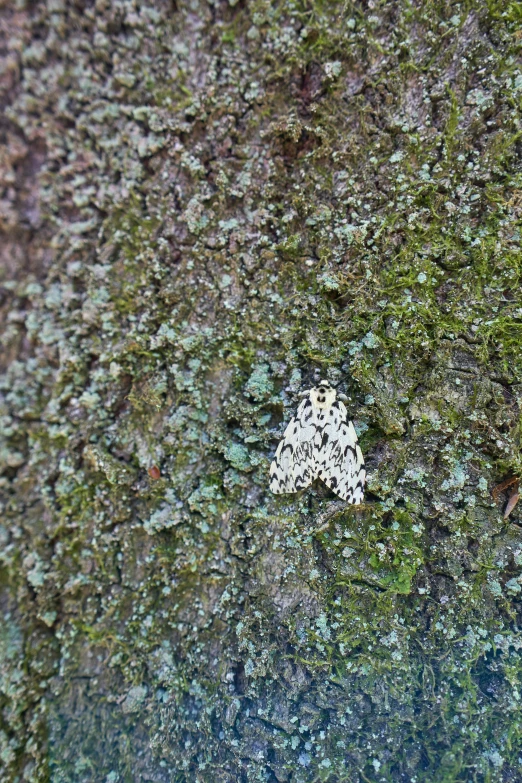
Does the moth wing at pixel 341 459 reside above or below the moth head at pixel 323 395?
below

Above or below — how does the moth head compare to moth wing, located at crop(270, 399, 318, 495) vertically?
above

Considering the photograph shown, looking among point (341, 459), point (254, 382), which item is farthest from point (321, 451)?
point (254, 382)

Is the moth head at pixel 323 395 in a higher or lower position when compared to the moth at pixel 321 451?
higher

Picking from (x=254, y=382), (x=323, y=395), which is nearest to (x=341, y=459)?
(x=323, y=395)

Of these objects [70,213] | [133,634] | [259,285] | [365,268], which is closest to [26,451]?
[133,634]

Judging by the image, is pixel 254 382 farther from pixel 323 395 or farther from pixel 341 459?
pixel 341 459

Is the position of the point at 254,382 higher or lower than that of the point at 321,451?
higher
